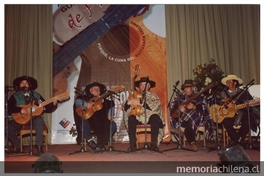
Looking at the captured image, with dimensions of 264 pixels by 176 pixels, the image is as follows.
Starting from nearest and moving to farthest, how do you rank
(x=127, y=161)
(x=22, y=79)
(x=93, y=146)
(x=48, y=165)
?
1. (x=48, y=165)
2. (x=127, y=161)
3. (x=93, y=146)
4. (x=22, y=79)

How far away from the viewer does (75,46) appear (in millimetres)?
6273

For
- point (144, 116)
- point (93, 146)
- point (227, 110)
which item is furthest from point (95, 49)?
point (227, 110)

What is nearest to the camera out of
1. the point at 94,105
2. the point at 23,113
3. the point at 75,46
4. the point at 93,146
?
Result: the point at 23,113

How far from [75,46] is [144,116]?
2.22m

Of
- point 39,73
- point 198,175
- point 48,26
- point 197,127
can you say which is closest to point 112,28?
point 48,26

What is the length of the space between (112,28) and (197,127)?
255cm

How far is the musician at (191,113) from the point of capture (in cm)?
492

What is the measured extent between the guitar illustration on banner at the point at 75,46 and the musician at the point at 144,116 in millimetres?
1770

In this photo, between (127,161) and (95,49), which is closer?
(127,161)

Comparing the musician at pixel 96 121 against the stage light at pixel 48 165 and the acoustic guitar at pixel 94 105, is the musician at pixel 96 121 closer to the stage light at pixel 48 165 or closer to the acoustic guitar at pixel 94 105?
the acoustic guitar at pixel 94 105

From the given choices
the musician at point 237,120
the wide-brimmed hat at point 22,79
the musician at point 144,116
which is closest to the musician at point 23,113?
the wide-brimmed hat at point 22,79

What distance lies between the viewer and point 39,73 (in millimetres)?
6234

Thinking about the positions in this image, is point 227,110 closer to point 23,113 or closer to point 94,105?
point 94,105
